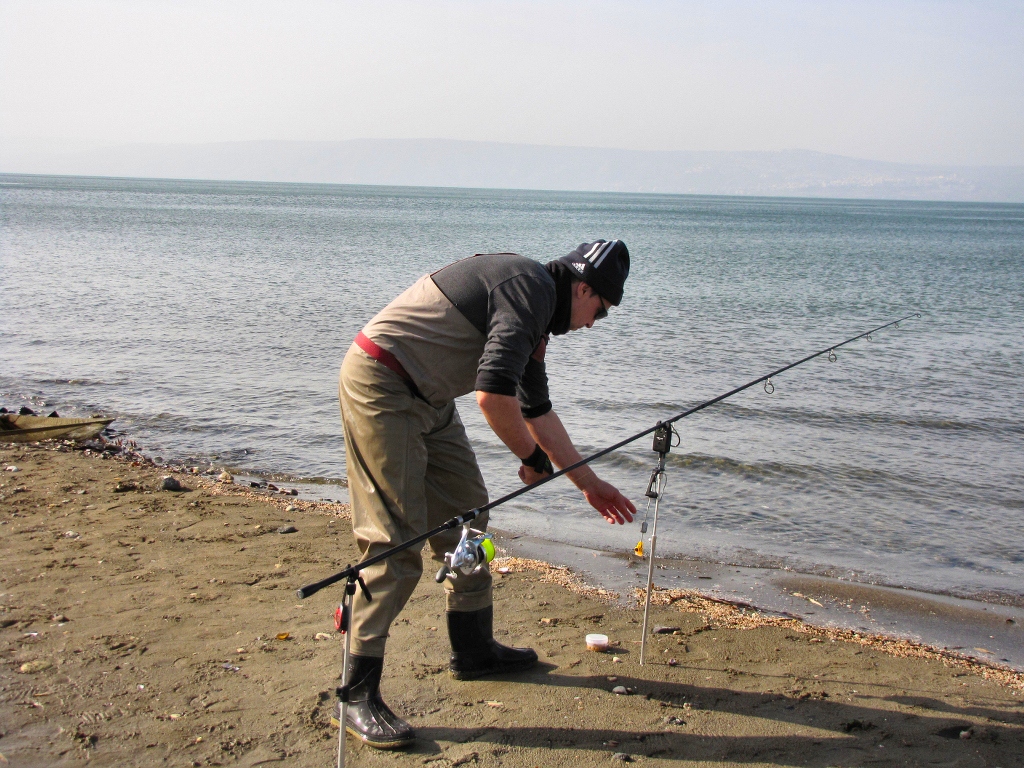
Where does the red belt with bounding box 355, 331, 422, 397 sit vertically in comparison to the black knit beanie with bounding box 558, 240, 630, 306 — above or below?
below

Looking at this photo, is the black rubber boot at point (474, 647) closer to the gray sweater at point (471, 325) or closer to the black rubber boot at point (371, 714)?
the black rubber boot at point (371, 714)

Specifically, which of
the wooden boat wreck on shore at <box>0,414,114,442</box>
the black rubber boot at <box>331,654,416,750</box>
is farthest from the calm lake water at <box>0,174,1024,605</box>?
the black rubber boot at <box>331,654,416,750</box>

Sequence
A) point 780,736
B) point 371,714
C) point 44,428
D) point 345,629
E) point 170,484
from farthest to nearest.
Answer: point 44,428, point 170,484, point 780,736, point 371,714, point 345,629

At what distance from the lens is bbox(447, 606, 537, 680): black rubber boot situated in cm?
380

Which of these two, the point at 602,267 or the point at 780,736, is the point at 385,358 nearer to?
the point at 602,267

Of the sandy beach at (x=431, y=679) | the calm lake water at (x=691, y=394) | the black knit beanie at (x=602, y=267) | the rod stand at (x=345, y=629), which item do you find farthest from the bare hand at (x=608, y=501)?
the calm lake water at (x=691, y=394)

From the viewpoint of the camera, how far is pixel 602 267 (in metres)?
3.17

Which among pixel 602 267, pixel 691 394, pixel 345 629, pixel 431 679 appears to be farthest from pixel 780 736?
pixel 691 394

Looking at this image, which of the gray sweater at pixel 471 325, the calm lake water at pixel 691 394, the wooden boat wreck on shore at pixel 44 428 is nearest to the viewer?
the gray sweater at pixel 471 325

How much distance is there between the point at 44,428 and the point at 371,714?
6.34m

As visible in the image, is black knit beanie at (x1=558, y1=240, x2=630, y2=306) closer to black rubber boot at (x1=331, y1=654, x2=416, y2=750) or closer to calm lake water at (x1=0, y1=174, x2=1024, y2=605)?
black rubber boot at (x1=331, y1=654, x2=416, y2=750)

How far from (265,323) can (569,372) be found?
7.24 metres

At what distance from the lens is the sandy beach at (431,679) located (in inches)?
129

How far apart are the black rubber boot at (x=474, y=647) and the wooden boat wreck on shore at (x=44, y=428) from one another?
597 cm
